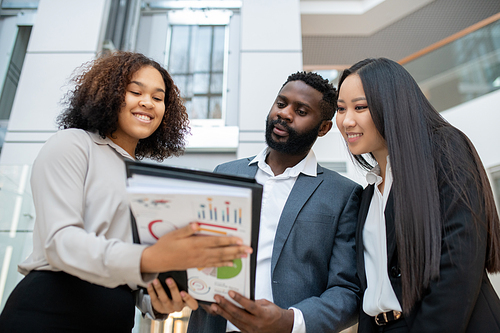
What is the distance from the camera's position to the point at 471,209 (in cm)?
126

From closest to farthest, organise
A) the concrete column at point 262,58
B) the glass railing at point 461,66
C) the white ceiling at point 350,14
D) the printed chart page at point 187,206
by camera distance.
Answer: the printed chart page at point 187,206
the concrete column at point 262,58
the glass railing at point 461,66
the white ceiling at point 350,14

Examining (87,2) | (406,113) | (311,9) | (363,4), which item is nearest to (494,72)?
(363,4)

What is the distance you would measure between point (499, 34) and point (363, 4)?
2.26m

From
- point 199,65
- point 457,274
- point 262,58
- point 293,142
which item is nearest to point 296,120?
point 293,142

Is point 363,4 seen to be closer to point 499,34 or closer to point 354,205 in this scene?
point 499,34

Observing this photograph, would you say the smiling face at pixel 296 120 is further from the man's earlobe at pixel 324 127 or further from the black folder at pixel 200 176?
the black folder at pixel 200 176

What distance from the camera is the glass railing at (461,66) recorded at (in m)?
5.32

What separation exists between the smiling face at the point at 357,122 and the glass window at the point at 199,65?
2.72 m

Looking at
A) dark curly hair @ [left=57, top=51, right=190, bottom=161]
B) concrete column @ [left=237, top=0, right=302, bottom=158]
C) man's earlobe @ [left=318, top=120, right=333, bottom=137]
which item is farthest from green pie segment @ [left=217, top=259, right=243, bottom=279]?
concrete column @ [left=237, top=0, right=302, bottom=158]

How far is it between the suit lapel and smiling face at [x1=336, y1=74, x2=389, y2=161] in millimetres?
309

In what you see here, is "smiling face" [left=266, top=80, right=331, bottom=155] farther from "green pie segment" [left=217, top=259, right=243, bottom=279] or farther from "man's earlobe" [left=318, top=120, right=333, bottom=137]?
"green pie segment" [left=217, top=259, right=243, bottom=279]

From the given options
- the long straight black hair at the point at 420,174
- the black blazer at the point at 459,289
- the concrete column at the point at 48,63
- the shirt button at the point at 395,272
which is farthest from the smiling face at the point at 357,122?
the concrete column at the point at 48,63

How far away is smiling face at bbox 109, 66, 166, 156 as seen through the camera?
1.48m

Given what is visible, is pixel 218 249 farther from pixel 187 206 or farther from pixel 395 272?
pixel 395 272
